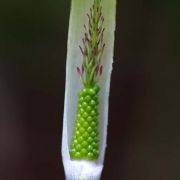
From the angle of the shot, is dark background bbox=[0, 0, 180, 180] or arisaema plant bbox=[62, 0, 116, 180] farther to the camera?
dark background bbox=[0, 0, 180, 180]

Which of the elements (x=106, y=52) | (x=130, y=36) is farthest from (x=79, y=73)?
(x=130, y=36)

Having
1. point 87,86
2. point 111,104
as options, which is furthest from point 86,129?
point 111,104

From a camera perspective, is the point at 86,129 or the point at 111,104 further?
the point at 111,104

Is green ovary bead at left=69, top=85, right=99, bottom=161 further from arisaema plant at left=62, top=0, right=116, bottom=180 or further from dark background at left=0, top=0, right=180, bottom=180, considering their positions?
dark background at left=0, top=0, right=180, bottom=180

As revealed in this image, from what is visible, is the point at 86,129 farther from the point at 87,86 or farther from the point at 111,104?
the point at 111,104

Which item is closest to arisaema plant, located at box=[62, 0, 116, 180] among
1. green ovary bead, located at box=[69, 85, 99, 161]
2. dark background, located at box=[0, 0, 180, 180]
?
green ovary bead, located at box=[69, 85, 99, 161]

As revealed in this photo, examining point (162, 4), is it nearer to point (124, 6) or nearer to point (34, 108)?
point (124, 6)
